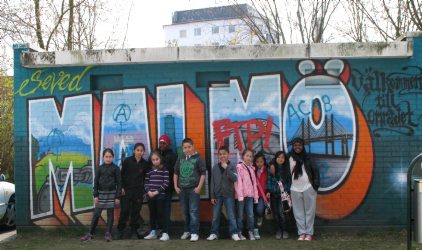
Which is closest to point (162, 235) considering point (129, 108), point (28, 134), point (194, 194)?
point (194, 194)

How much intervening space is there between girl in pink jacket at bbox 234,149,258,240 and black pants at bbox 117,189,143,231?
167 cm

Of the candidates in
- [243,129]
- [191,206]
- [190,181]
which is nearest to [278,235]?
[191,206]

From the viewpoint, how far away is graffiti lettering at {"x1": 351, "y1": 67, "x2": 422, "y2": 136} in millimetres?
7914

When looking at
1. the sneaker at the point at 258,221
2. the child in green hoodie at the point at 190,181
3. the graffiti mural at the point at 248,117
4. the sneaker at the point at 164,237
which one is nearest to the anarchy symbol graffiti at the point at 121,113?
the child in green hoodie at the point at 190,181

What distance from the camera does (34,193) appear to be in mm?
8227

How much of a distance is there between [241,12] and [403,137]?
449 inches

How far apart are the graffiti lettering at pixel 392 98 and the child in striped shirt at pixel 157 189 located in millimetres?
3619

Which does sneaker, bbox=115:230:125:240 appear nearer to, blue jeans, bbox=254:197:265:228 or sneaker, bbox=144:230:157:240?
sneaker, bbox=144:230:157:240

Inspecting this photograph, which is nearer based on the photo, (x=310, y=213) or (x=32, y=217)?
(x=310, y=213)

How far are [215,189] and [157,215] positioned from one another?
1102 mm

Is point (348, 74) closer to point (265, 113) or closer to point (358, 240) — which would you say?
point (265, 113)

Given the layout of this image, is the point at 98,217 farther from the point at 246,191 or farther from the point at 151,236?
the point at 246,191

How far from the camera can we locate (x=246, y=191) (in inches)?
297

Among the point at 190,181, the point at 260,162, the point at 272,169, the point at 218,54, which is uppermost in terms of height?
the point at 218,54
